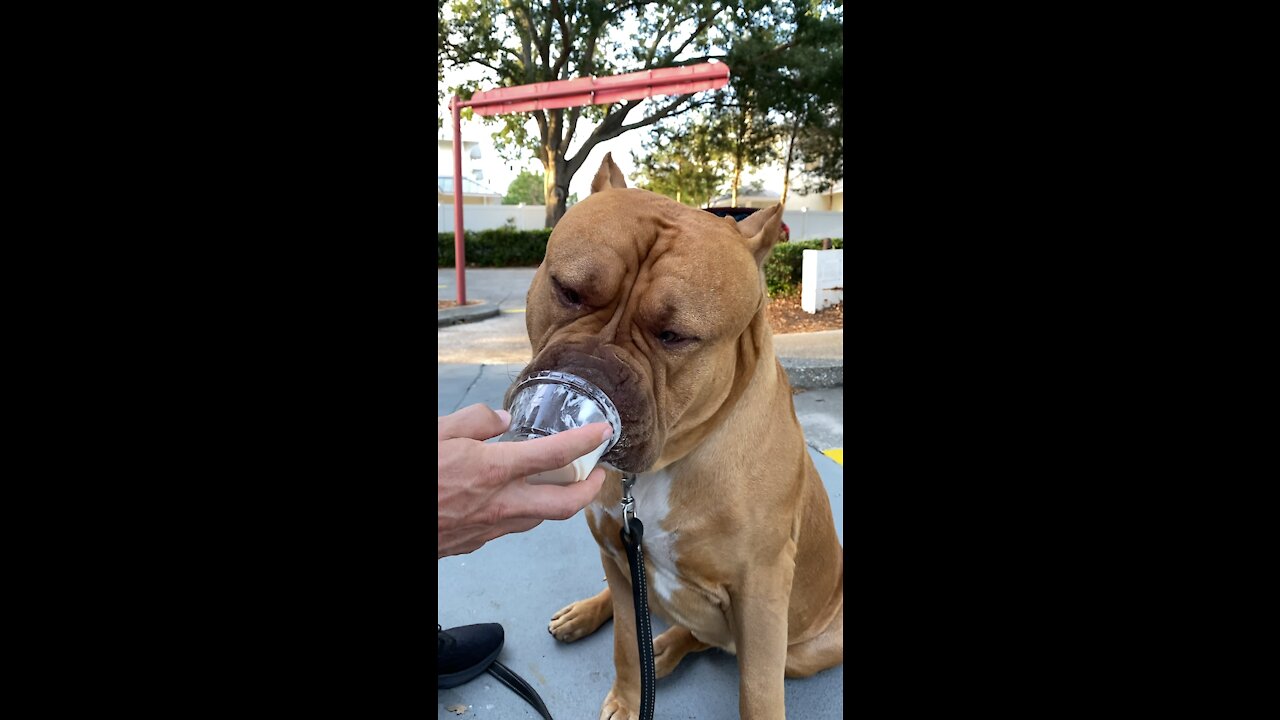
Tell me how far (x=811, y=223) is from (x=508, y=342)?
681 centimetres

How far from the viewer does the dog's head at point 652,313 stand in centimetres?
133

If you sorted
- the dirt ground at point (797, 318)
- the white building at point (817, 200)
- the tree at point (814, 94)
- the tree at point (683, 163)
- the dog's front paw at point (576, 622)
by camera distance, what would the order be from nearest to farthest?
the dog's front paw at point (576, 622)
the dirt ground at point (797, 318)
the tree at point (814, 94)
the tree at point (683, 163)
the white building at point (817, 200)

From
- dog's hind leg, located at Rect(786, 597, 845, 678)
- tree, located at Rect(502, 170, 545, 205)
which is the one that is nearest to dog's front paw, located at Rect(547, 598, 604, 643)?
dog's hind leg, located at Rect(786, 597, 845, 678)

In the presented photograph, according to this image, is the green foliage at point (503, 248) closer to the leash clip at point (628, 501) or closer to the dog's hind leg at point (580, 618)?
the dog's hind leg at point (580, 618)

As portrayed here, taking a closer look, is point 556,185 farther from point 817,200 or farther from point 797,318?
point 817,200

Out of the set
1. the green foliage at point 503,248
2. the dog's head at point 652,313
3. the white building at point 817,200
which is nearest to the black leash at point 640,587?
the dog's head at point 652,313

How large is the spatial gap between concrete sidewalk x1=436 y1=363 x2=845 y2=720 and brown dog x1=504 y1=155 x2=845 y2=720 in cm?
36

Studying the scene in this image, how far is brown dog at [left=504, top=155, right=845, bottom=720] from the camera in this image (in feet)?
4.53

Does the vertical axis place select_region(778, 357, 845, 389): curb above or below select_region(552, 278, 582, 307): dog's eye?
below

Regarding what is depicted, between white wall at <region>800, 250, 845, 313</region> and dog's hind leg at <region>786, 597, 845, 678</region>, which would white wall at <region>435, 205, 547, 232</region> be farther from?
dog's hind leg at <region>786, 597, 845, 678</region>

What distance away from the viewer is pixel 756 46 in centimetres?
1101

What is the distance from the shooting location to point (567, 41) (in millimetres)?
11062

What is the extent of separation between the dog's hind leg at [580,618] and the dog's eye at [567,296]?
1.30m
